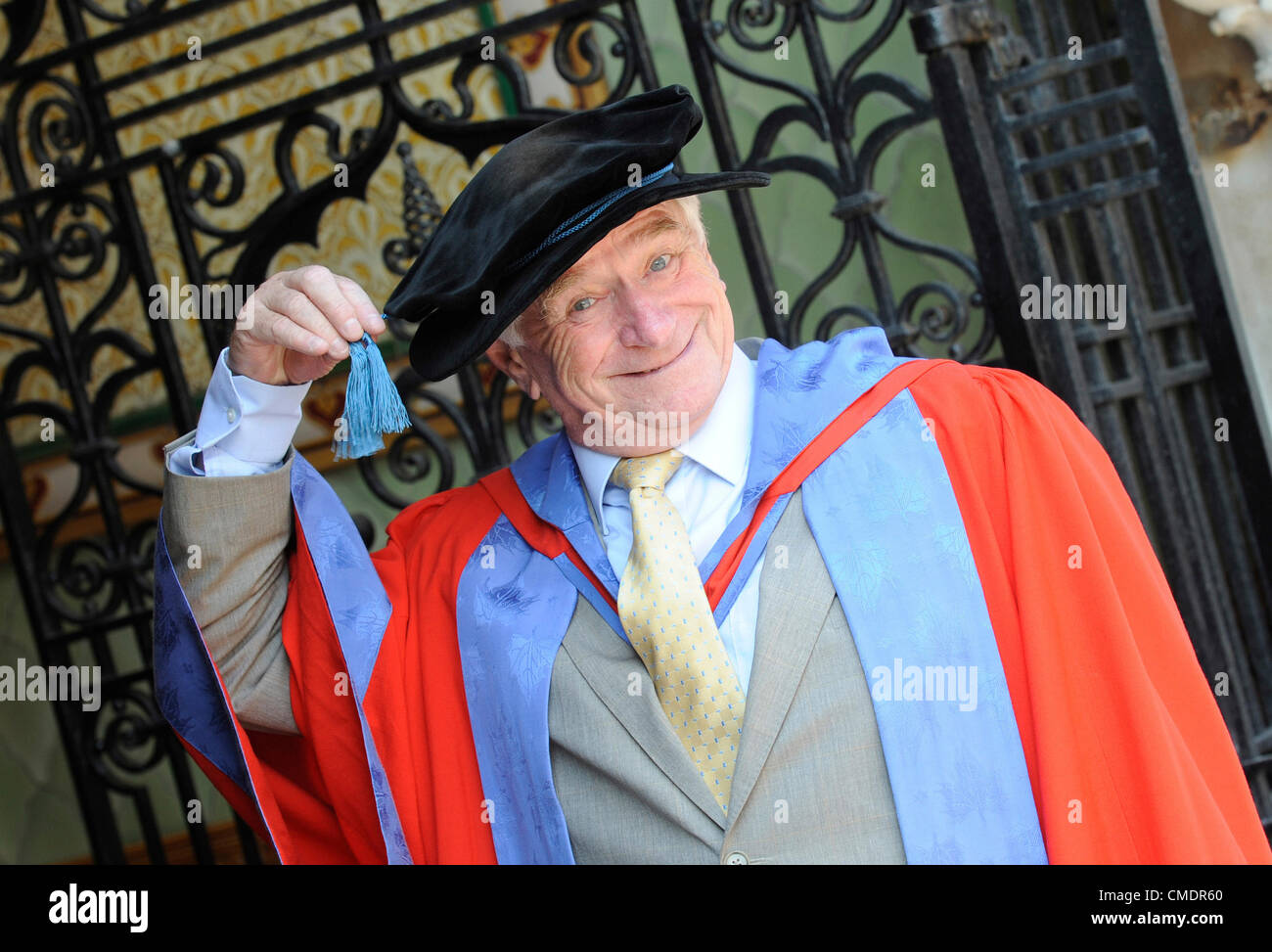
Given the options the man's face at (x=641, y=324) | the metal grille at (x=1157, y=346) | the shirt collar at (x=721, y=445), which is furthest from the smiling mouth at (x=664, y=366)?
the metal grille at (x=1157, y=346)

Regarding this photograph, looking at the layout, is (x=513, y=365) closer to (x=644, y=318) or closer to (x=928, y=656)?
(x=644, y=318)

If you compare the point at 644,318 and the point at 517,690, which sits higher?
the point at 644,318

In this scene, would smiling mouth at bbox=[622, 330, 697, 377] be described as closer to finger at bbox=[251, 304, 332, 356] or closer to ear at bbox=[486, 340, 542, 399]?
ear at bbox=[486, 340, 542, 399]

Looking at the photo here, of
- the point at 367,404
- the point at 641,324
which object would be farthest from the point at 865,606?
the point at 367,404

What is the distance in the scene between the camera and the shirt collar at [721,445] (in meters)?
1.79

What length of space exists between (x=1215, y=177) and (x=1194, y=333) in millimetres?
361

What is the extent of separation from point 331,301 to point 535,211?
11.6 inches

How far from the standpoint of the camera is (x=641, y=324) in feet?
5.57

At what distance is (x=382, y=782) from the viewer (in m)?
1.78

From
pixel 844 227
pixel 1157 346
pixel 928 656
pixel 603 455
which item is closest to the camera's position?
pixel 928 656

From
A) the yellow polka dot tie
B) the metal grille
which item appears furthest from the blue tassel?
A: the metal grille

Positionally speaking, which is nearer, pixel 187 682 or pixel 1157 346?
pixel 187 682

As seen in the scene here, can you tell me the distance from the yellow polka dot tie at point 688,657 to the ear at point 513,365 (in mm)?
358
